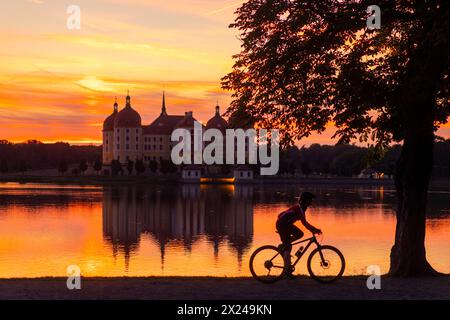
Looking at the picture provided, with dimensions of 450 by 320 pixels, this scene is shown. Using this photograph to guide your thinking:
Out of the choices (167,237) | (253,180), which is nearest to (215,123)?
(253,180)

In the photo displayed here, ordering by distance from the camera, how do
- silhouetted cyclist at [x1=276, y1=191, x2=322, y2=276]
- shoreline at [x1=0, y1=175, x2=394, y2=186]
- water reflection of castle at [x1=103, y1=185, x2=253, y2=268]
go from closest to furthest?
1. silhouetted cyclist at [x1=276, y1=191, x2=322, y2=276]
2. water reflection of castle at [x1=103, y1=185, x2=253, y2=268]
3. shoreline at [x1=0, y1=175, x2=394, y2=186]

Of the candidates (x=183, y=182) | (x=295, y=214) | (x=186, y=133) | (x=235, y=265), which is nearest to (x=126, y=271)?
(x=235, y=265)

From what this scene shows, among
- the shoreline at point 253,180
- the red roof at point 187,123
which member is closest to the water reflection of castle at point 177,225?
the shoreline at point 253,180

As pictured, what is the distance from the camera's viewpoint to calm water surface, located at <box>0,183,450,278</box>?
107 ft

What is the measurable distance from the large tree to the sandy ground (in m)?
3.35

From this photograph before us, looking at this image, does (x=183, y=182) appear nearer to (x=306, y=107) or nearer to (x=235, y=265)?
(x=235, y=265)

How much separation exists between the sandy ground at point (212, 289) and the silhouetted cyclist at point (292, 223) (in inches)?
30.1

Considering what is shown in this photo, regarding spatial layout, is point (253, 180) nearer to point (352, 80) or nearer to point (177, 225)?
point (177, 225)

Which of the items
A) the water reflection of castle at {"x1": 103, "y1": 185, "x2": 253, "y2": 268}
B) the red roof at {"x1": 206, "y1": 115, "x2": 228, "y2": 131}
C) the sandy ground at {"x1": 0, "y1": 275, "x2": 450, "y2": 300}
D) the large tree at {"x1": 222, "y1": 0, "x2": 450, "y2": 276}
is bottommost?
the water reflection of castle at {"x1": 103, "y1": 185, "x2": 253, "y2": 268}

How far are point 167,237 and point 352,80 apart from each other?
105ft

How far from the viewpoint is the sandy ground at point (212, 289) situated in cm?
1288

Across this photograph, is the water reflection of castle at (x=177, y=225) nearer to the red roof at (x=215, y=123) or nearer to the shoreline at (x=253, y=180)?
the shoreline at (x=253, y=180)

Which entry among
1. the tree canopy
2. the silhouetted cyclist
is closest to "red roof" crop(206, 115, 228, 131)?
the tree canopy

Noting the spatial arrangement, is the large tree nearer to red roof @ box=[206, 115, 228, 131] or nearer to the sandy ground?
the sandy ground
